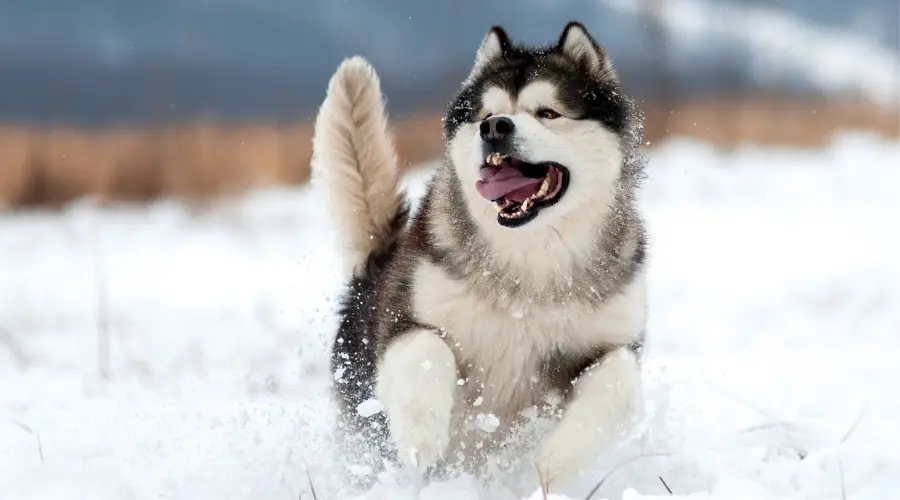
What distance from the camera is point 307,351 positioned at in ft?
18.1

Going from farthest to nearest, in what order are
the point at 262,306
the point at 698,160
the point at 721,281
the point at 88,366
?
the point at 698,160, the point at 721,281, the point at 262,306, the point at 88,366

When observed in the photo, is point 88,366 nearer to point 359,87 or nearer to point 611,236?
point 359,87

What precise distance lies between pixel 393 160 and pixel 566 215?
1.00 meters

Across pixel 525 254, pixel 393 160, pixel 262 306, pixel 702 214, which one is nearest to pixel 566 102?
pixel 525 254

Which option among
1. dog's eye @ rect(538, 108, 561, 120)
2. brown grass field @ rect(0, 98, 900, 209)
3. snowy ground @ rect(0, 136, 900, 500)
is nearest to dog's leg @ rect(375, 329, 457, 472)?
snowy ground @ rect(0, 136, 900, 500)

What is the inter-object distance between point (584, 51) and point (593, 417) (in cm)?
126

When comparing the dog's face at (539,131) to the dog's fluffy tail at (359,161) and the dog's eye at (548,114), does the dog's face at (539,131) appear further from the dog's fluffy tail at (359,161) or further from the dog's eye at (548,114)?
the dog's fluffy tail at (359,161)

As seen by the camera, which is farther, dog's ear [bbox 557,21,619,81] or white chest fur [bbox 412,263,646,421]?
dog's ear [bbox 557,21,619,81]

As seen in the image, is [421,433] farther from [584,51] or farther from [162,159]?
[162,159]

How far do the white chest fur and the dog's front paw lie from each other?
27 cm

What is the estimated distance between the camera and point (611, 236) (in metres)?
2.95

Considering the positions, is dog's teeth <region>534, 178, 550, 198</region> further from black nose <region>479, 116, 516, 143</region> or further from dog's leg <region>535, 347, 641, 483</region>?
dog's leg <region>535, 347, 641, 483</region>

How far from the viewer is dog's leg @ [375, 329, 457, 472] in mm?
2613

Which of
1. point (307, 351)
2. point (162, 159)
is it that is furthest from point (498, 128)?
point (162, 159)
